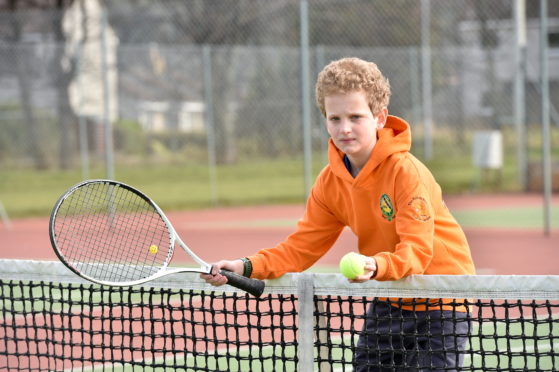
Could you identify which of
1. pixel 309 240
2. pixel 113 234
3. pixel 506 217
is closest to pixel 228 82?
pixel 506 217

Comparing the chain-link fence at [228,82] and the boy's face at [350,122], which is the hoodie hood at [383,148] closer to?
the boy's face at [350,122]

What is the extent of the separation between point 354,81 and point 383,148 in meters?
0.23

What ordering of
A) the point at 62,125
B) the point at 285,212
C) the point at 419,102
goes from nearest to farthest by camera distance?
the point at 285,212 < the point at 62,125 < the point at 419,102

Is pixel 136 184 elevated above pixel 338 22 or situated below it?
below

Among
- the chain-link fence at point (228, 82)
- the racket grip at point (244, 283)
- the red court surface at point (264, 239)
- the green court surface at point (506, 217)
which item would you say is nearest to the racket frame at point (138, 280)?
the racket grip at point (244, 283)

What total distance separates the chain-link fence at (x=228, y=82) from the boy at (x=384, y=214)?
34.6 feet

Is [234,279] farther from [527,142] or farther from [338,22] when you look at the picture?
[338,22]

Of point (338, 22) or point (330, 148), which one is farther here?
point (338, 22)

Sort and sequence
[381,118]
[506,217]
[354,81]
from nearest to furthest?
1. [354,81]
2. [381,118]
3. [506,217]

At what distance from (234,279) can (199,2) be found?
15407 millimetres

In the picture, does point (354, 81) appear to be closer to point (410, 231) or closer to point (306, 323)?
point (410, 231)

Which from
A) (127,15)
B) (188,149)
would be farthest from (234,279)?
(127,15)

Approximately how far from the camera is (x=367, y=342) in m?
3.36

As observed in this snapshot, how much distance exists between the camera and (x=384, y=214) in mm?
3197
